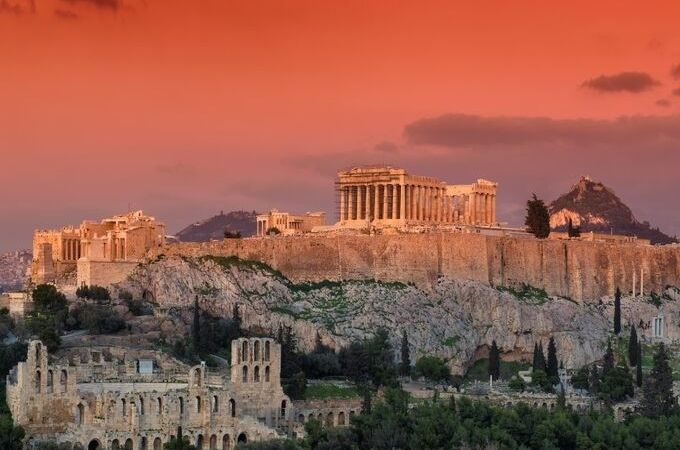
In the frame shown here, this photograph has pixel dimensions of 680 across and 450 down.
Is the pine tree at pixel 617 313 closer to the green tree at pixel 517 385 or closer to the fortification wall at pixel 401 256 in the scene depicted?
the fortification wall at pixel 401 256

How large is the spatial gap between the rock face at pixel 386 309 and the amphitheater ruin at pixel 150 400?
12.5 metres

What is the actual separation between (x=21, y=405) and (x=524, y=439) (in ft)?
68.5

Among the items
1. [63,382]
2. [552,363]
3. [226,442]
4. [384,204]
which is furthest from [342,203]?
[63,382]

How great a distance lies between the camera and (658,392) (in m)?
93.8

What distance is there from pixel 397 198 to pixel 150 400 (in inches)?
1651

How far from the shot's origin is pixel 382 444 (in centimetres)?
7831

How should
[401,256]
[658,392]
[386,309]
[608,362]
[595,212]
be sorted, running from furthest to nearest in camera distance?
[595,212] < [401,256] < [386,309] < [608,362] < [658,392]

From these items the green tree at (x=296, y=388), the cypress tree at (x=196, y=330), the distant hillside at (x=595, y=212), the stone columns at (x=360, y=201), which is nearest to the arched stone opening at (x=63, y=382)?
the green tree at (x=296, y=388)

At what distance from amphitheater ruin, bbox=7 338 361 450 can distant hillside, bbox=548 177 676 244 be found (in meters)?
81.6

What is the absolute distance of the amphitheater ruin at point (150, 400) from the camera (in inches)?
3041

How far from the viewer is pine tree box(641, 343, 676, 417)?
303ft

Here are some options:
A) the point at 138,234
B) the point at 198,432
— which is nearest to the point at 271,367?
the point at 198,432

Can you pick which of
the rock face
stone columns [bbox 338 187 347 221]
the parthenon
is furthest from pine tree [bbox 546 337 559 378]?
stone columns [bbox 338 187 347 221]

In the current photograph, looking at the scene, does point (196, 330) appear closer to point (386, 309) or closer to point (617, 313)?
point (386, 309)
